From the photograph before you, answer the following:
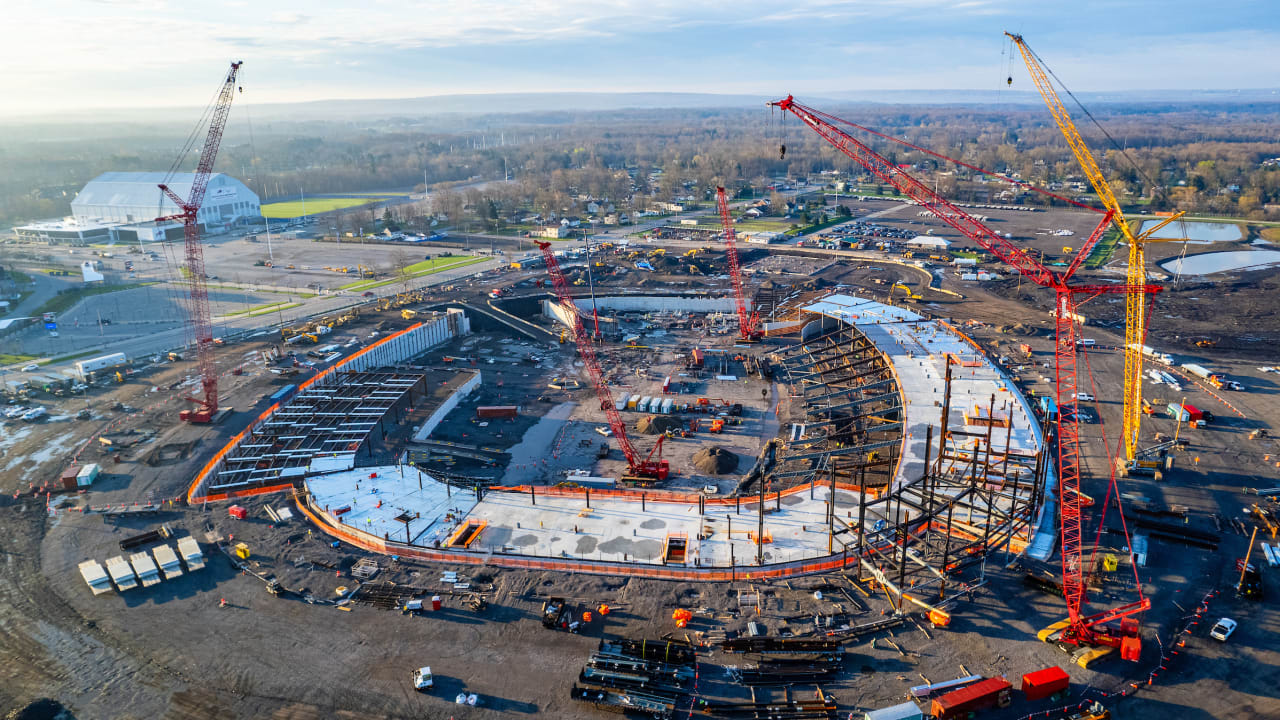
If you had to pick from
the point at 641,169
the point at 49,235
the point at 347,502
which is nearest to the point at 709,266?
the point at 347,502

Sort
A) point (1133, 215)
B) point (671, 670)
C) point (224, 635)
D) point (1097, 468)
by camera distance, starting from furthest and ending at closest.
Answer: point (1133, 215), point (1097, 468), point (224, 635), point (671, 670)

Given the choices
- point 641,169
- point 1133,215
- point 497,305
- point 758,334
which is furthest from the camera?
point 641,169

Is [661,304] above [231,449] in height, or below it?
above

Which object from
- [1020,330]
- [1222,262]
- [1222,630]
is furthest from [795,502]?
[1222,262]

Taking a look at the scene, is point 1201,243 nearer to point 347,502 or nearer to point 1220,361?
point 1220,361

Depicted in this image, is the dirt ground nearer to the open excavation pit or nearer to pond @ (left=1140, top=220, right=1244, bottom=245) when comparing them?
the open excavation pit

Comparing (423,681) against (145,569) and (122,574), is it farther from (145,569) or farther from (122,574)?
(122,574)
